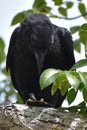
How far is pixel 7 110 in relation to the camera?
215 cm

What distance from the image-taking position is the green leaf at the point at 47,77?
1.75 meters

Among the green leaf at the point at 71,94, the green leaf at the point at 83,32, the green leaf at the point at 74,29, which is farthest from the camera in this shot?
the green leaf at the point at 74,29

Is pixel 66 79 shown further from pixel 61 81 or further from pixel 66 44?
pixel 66 44

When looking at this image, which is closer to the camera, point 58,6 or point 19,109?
point 19,109

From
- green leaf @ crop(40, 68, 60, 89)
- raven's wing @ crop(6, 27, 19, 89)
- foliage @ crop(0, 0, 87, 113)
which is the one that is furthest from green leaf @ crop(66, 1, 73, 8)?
green leaf @ crop(40, 68, 60, 89)

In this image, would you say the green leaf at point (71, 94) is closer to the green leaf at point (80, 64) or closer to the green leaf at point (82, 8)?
the green leaf at point (80, 64)

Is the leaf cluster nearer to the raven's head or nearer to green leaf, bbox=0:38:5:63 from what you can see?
green leaf, bbox=0:38:5:63

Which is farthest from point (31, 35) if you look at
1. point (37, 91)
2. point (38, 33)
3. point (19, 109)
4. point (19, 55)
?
point (19, 109)

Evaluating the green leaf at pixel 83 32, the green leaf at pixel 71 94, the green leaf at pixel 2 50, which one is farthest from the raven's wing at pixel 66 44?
the green leaf at pixel 71 94

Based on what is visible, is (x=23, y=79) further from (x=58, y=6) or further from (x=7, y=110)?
(x=7, y=110)

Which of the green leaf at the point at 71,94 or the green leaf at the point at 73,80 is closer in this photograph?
the green leaf at the point at 73,80

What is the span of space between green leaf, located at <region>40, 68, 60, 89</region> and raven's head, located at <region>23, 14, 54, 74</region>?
921mm

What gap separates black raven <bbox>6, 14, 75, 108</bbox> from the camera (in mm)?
2797

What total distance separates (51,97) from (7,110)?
979mm
